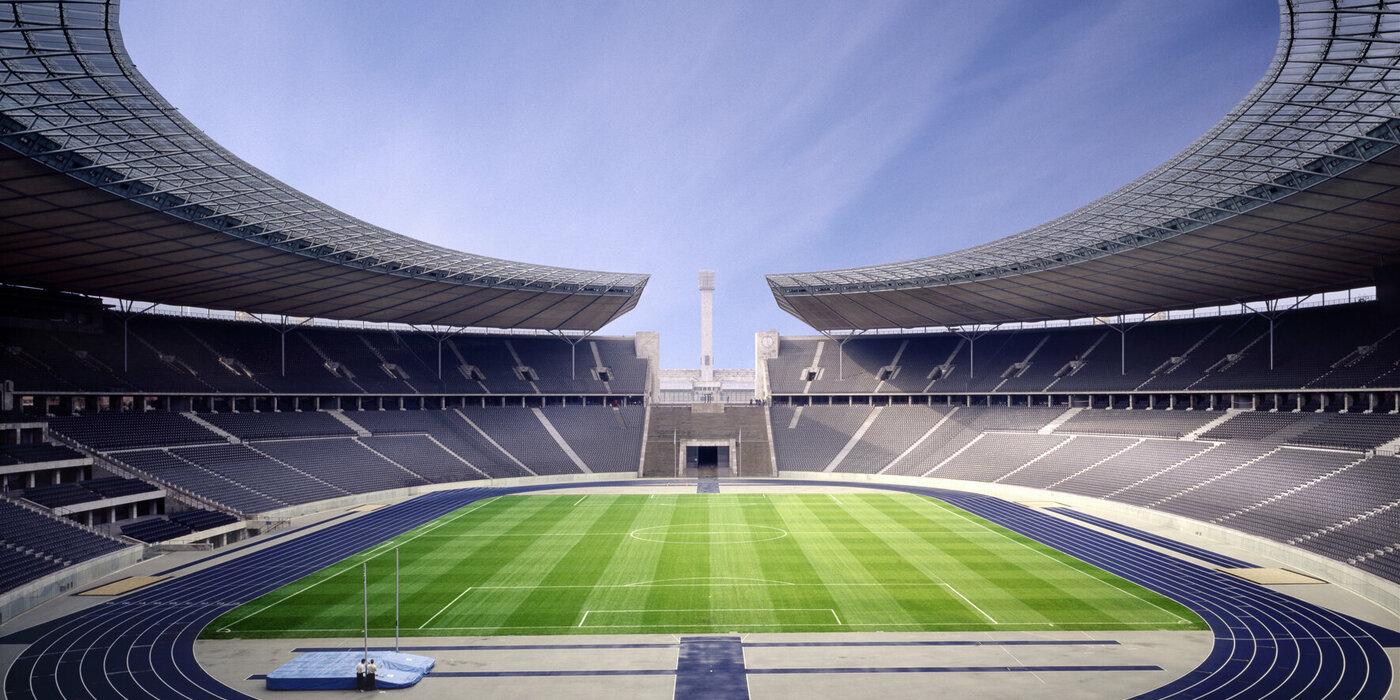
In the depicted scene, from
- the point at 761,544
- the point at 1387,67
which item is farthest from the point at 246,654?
the point at 1387,67

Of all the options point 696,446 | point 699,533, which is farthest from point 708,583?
point 696,446

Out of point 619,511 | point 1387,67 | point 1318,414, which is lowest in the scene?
point 619,511

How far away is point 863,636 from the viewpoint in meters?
18.7

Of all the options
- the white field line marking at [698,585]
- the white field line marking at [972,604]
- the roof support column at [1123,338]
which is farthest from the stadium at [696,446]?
the roof support column at [1123,338]

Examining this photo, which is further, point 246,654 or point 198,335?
point 198,335

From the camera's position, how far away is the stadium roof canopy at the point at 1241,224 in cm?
1956

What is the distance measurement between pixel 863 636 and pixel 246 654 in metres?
14.8

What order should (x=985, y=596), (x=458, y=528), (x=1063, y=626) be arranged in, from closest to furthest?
→ (x=1063, y=626)
(x=985, y=596)
(x=458, y=528)

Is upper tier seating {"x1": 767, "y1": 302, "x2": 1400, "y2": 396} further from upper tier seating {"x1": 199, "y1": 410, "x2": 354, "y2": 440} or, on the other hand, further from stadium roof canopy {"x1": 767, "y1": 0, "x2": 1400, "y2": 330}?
upper tier seating {"x1": 199, "y1": 410, "x2": 354, "y2": 440}

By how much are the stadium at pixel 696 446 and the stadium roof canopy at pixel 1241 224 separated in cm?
20

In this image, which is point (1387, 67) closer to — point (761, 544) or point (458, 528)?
point (761, 544)

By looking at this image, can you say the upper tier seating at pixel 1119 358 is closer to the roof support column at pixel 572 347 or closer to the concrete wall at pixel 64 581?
the roof support column at pixel 572 347

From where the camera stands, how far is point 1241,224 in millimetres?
30875

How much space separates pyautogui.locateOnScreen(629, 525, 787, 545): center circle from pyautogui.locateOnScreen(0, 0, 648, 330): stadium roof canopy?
62.8 ft
